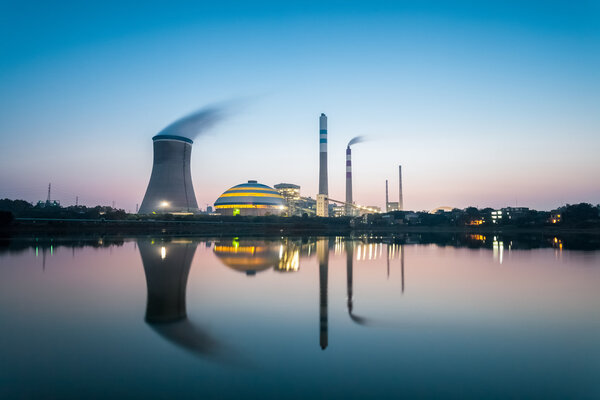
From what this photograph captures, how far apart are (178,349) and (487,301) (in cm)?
801

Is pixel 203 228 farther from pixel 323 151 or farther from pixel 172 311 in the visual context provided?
pixel 172 311

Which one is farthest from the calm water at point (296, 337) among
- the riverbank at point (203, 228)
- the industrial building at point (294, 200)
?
the industrial building at point (294, 200)

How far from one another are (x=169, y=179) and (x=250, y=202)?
1282 inches

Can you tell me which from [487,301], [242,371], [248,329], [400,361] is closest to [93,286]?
[248,329]

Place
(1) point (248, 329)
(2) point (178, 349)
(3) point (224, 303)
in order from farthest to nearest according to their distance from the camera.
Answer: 1. (3) point (224, 303)
2. (1) point (248, 329)
3. (2) point (178, 349)

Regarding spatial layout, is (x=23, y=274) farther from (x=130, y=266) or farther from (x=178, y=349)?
(x=178, y=349)

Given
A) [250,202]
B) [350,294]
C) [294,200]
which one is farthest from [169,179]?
[294,200]

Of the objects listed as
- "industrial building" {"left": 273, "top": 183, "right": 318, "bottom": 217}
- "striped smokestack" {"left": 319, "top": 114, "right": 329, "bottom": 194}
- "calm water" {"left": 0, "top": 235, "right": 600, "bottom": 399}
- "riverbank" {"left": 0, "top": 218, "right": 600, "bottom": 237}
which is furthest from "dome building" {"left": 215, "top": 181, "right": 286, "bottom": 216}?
"calm water" {"left": 0, "top": 235, "right": 600, "bottom": 399}

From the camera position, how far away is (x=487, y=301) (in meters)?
9.39

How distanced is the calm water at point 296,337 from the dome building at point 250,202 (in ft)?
241

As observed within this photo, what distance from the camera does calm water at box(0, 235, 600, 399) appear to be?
448 centimetres

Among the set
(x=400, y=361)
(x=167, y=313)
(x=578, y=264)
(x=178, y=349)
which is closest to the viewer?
(x=400, y=361)

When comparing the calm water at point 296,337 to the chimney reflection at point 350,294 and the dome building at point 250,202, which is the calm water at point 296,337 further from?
the dome building at point 250,202

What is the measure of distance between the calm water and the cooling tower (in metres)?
44.1
